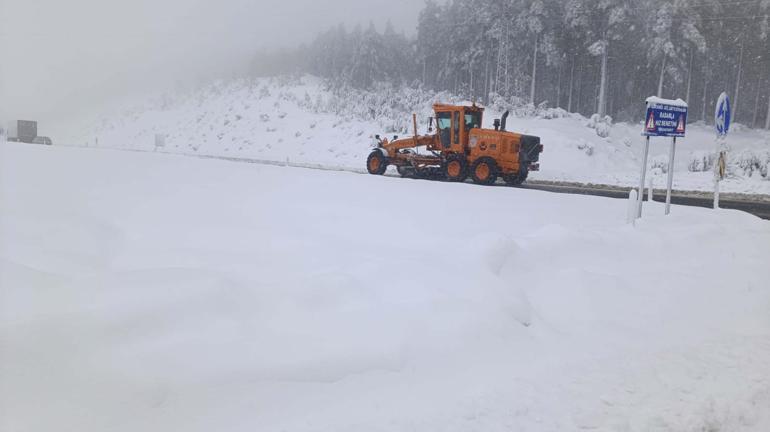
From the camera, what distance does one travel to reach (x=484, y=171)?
17547 millimetres

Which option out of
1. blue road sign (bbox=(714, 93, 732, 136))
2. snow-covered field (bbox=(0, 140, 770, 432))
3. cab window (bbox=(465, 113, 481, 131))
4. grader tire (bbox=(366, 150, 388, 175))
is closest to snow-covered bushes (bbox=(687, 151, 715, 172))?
cab window (bbox=(465, 113, 481, 131))

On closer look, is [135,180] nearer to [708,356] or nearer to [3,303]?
[3,303]

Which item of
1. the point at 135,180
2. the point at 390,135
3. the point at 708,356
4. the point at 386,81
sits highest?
the point at 386,81

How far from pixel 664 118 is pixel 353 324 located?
8486 millimetres

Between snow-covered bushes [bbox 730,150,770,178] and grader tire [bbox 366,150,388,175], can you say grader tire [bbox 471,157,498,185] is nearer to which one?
grader tire [bbox 366,150,388,175]

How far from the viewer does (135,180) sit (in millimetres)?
9945

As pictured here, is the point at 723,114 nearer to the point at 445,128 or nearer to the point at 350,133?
the point at 445,128

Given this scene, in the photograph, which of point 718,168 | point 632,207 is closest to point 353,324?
point 632,207

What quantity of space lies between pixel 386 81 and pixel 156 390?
60.6 metres

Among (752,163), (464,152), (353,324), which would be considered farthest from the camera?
(752,163)

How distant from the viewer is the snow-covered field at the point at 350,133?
2311cm

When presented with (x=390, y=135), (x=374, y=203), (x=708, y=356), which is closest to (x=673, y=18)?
(x=390, y=135)

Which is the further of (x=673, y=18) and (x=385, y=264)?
(x=673, y=18)

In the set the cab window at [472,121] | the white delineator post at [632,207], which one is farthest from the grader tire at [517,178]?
the white delineator post at [632,207]
